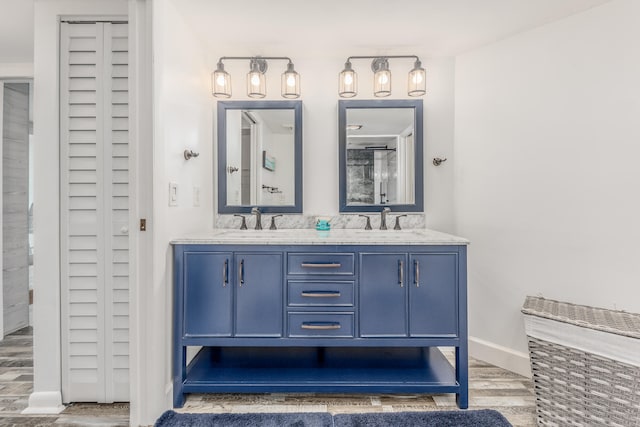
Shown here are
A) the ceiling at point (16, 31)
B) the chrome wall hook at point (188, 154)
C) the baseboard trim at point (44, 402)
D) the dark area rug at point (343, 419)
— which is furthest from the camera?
the chrome wall hook at point (188, 154)

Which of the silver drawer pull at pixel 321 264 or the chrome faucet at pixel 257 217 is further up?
the chrome faucet at pixel 257 217

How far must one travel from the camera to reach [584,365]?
1.51m

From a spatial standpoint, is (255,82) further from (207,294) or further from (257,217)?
(207,294)

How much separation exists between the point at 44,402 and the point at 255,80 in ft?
7.75

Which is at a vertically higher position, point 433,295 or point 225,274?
point 225,274

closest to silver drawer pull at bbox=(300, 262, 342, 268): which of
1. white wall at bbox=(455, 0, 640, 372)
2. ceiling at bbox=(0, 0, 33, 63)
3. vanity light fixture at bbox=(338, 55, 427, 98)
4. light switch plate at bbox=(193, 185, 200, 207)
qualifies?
light switch plate at bbox=(193, 185, 200, 207)

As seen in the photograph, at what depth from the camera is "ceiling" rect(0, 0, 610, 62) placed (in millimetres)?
1910

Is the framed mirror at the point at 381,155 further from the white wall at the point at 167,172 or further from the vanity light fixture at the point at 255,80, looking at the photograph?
the white wall at the point at 167,172

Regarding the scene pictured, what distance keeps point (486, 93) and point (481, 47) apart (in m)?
0.35

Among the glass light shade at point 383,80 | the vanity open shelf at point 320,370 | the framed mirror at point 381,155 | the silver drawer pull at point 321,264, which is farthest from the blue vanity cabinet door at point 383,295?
the glass light shade at point 383,80

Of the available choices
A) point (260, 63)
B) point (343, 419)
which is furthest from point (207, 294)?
point (260, 63)

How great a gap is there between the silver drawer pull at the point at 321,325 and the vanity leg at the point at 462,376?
689mm

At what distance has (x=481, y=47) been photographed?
94.7 inches

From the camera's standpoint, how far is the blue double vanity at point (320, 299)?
6.04ft
